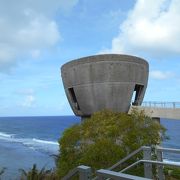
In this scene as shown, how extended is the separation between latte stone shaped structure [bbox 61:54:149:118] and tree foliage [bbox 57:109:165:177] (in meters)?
9.32

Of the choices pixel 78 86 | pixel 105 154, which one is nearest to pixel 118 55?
pixel 78 86

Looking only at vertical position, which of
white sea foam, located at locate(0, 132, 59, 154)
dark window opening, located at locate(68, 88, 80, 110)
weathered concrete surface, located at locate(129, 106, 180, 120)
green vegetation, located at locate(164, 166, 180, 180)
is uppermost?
dark window opening, located at locate(68, 88, 80, 110)

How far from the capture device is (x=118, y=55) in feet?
99.9

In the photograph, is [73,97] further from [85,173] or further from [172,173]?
[85,173]

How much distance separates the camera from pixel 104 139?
63.5 ft

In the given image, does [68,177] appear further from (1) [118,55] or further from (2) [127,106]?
(2) [127,106]

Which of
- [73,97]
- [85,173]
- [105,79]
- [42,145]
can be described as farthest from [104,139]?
[42,145]

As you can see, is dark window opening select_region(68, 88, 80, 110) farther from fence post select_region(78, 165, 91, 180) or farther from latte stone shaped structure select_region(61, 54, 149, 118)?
fence post select_region(78, 165, 91, 180)

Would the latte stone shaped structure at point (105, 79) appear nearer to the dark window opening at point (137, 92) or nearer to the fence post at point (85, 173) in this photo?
the dark window opening at point (137, 92)

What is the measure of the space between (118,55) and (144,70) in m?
4.09

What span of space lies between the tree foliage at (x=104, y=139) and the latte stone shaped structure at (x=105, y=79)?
9.32 meters

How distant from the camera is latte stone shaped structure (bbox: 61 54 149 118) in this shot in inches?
1200

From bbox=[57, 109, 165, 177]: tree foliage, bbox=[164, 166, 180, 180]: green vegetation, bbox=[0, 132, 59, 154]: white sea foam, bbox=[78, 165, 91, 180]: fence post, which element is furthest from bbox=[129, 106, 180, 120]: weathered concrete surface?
bbox=[0, 132, 59, 154]: white sea foam

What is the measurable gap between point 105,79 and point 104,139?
38.7 ft
